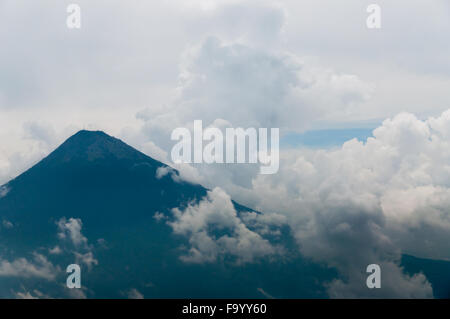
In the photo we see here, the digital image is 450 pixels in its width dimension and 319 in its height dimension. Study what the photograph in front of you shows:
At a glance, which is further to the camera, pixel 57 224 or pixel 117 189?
Answer: pixel 117 189


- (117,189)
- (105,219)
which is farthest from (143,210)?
(117,189)
